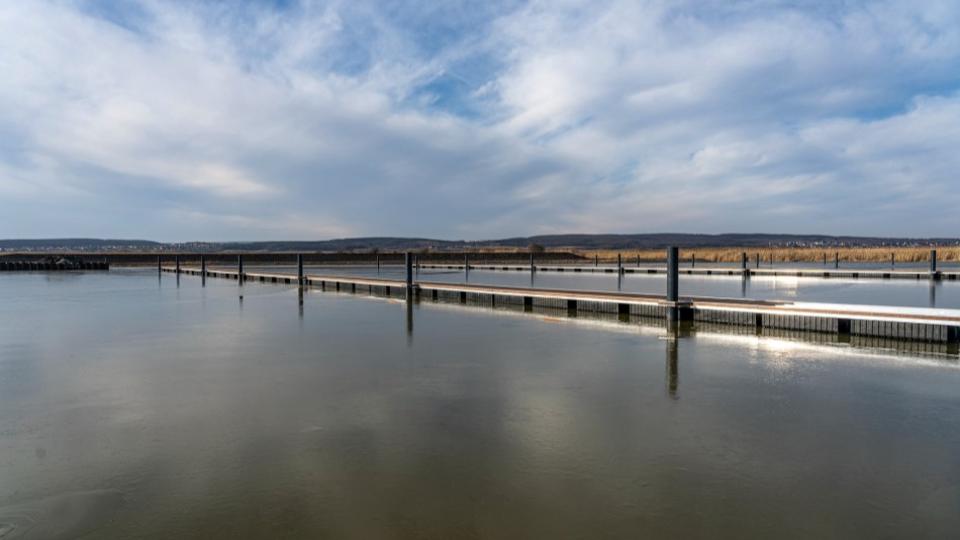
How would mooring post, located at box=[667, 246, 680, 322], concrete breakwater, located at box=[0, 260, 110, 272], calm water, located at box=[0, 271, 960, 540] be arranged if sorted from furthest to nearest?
concrete breakwater, located at box=[0, 260, 110, 272]
mooring post, located at box=[667, 246, 680, 322]
calm water, located at box=[0, 271, 960, 540]

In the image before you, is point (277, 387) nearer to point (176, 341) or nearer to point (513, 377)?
point (513, 377)

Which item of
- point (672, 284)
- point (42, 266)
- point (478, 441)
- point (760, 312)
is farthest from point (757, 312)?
point (42, 266)

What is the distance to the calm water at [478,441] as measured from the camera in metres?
4.27

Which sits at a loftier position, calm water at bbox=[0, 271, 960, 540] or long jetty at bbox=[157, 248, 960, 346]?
long jetty at bbox=[157, 248, 960, 346]

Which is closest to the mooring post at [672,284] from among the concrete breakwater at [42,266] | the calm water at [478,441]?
the calm water at [478,441]

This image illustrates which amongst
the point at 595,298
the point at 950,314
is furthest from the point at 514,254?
the point at 950,314

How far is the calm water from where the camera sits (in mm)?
4266

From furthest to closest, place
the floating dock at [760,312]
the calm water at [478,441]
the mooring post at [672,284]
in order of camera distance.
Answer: the mooring post at [672,284] → the floating dock at [760,312] → the calm water at [478,441]

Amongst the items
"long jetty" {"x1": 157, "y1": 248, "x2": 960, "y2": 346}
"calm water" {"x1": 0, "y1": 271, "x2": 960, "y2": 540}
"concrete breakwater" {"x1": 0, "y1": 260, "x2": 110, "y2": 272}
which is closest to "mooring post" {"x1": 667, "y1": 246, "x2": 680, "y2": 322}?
"long jetty" {"x1": 157, "y1": 248, "x2": 960, "y2": 346}

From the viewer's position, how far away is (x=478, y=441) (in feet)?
19.0

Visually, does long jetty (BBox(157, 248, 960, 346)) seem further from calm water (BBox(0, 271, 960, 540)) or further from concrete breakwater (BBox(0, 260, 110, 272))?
concrete breakwater (BBox(0, 260, 110, 272))

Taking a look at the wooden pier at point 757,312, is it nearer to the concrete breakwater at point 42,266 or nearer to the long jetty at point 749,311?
the long jetty at point 749,311

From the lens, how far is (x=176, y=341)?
12.0 metres

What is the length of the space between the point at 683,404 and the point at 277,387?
4.97 metres
